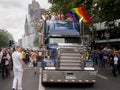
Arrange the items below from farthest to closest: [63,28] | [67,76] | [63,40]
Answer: [63,28], [63,40], [67,76]

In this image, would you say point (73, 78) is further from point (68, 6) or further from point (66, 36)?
point (68, 6)

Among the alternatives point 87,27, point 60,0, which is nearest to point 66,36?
point 60,0

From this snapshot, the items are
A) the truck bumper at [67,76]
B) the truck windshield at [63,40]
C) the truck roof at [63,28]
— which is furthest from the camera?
the truck roof at [63,28]

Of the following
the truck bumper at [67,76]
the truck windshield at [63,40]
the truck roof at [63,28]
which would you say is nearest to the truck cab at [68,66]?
the truck bumper at [67,76]

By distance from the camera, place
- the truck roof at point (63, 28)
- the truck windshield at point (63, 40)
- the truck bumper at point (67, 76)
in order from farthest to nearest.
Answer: the truck roof at point (63, 28), the truck windshield at point (63, 40), the truck bumper at point (67, 76)

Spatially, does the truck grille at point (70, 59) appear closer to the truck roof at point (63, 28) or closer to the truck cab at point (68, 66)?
the truck cab at point (68, 66)

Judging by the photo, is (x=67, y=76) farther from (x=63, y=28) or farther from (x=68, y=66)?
(x=63, y=28)

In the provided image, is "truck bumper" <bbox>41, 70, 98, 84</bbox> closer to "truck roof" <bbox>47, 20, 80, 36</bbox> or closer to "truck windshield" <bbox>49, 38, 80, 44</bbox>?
"truck windshield" <bbox>49, 38, 80, 44</bbox>

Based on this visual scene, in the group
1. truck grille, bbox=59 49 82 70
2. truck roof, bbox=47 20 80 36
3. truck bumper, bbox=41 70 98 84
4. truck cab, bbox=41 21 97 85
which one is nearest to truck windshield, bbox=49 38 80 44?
truck roof, bbox=47 20 80 36

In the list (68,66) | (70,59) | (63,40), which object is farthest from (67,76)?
(63,40)

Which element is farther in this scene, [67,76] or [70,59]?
[70,59]

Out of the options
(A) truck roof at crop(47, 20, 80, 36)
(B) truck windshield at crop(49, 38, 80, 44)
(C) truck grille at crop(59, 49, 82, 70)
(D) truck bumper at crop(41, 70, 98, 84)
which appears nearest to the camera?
(D) truck bumper at crop(41, 70, 98, 84)

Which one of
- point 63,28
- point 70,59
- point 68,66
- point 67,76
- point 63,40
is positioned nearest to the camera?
point 67,76

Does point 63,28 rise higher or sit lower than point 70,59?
higher
